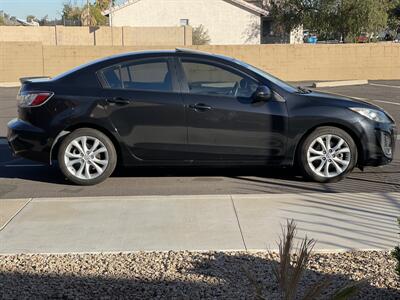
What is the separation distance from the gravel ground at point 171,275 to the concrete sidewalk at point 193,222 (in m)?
0.31

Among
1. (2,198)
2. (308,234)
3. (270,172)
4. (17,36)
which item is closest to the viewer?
(308,234)

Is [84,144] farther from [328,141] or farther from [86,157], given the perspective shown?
[328,141]

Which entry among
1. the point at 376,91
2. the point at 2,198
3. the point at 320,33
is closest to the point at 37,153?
the point at 2,198

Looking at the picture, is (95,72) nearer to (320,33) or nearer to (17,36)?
(17,36)

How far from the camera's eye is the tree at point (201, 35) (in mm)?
43103

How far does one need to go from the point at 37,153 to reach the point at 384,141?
437 cm

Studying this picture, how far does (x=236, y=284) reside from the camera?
3998 mm

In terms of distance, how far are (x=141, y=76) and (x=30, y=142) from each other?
63.7 inches

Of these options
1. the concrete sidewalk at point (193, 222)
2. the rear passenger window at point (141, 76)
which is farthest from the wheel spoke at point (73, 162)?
the rear passenger window at point (141, 76)

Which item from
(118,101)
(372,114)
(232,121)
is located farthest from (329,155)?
(118,101)

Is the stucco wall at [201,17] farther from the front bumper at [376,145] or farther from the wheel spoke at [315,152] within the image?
the wheel spoke at [315,152]

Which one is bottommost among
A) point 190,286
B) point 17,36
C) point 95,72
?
point 190,286

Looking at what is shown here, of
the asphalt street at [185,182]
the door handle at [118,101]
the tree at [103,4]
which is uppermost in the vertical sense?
the tree at [103,4]

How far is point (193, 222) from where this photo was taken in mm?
5668
